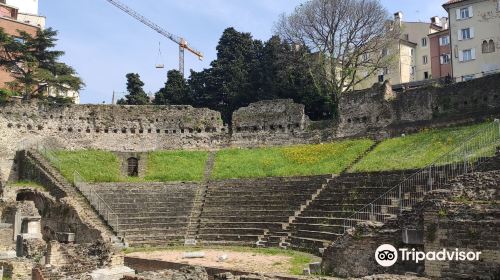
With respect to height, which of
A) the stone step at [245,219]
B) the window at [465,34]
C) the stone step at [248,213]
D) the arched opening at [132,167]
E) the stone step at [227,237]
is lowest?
the stone step at [227,237]

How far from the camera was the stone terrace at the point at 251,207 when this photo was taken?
24125 mm

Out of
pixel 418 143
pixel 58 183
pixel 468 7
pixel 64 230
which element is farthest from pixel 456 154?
pixel 468 7

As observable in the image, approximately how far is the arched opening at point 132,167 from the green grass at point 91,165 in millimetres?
858

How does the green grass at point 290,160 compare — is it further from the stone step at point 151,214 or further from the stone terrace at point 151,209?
the stone step at point 151,214

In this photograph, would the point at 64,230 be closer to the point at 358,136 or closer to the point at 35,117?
the point at 35,117

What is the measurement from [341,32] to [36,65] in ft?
86.6

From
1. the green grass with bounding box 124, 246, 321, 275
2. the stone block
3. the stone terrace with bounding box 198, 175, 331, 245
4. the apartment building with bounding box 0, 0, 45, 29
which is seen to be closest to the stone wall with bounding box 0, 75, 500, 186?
the stone terrace with bounding box 198, 175, 331, 245

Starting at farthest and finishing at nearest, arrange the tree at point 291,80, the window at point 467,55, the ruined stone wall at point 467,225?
the window at point 467,55, the tree at point 291,80, the ruined stone wall at point 467,225

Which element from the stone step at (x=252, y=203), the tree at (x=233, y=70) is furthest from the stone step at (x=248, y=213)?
the tree at (x=233, y=70)

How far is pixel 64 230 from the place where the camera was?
2655cm

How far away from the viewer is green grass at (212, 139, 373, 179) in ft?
98.6

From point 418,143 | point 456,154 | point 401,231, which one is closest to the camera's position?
point 401,231

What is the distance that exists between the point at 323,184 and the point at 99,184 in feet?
45.9

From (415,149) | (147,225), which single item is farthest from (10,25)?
(415,149)
